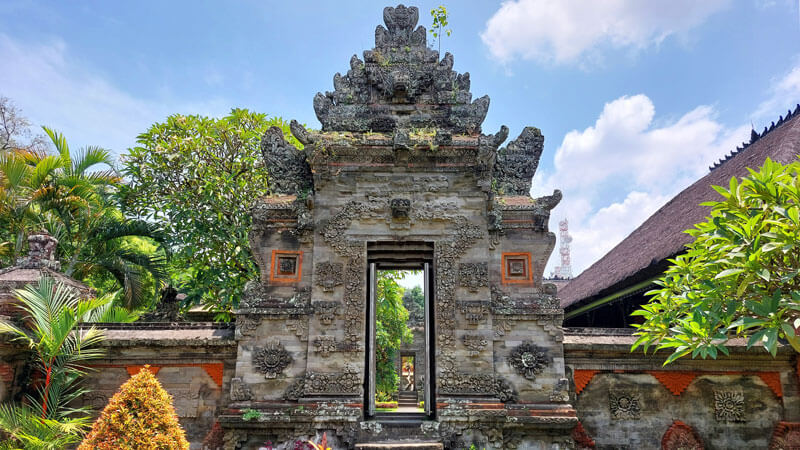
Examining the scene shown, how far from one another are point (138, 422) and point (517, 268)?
6003mm

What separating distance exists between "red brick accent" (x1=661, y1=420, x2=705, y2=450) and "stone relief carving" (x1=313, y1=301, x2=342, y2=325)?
18.5 feet

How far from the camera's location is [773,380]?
26.8ft

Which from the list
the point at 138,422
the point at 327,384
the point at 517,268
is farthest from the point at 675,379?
the point at 138,422

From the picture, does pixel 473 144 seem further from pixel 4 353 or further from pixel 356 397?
pixel 4 353

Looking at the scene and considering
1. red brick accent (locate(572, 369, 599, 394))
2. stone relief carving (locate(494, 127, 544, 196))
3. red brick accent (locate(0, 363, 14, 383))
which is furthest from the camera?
stone relief carving (locate(494, 127, 544, 196))

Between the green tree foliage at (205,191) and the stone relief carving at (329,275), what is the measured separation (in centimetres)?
599

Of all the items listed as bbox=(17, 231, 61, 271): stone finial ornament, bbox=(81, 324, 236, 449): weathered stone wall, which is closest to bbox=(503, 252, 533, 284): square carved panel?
bbox=(81, 324, 236, 449): weathered stone wall

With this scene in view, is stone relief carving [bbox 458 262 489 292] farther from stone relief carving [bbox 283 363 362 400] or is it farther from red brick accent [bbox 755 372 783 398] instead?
red brick accent [bbox 755 372 783 398]

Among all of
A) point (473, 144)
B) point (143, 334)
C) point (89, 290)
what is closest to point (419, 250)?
point (473, 144)

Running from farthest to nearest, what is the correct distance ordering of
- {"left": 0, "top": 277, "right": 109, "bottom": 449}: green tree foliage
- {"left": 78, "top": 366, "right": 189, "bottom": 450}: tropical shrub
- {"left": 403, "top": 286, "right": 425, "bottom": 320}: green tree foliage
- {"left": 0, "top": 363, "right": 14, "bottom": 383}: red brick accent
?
{"left": 403, "top": 286, "right": 425, "bottom": 320}: green tree foliage, {"left": 0, "top": 363, "right": 14, "bottom": 383}: red brick accent, {"left": 0, "top": 277, "right": 109, "bottom": 449}: green tree foliage, {"left": 78, "top": 366, "right": 189, "bottom": 450}: tropical shrub

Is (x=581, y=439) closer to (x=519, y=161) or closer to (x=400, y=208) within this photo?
(x=400, y=208)

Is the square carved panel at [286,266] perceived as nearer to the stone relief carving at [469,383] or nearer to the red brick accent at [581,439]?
the stone relief carving at [469,383]

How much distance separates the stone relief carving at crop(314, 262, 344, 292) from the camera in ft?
27.1

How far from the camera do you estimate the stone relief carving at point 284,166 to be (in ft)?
30.7
